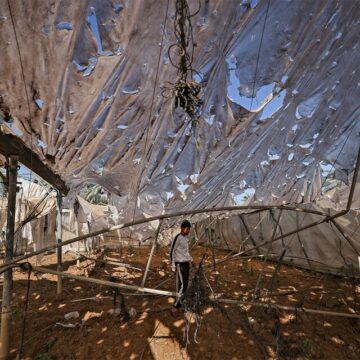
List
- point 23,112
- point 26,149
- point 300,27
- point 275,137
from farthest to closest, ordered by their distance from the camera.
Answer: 1. point 275,137
2. point 26,149
3. point 23,112
4. point 300,27

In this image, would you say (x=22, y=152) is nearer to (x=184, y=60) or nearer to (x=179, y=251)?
(x=184, y=60)

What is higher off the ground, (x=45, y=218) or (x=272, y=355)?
(x=45, y=218)

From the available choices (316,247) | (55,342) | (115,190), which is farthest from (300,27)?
(316,247)

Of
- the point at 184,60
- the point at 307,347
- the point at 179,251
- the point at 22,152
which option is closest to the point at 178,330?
the point at 179,251

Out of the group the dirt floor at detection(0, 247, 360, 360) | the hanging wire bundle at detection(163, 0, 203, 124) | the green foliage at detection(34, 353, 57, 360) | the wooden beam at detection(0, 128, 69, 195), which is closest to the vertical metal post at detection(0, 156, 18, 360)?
the wooden beam at detection(0, 128, 69, 195)

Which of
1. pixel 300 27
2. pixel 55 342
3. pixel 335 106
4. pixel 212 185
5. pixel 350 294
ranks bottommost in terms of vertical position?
pixel 350 294

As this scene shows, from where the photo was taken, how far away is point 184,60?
6.22ft

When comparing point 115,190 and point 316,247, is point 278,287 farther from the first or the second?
point 115,190

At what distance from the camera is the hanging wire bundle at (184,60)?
1.63 metres

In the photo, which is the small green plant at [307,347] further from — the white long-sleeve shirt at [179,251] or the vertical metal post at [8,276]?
the vertical metal post at [8,276]

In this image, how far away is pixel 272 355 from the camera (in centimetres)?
365

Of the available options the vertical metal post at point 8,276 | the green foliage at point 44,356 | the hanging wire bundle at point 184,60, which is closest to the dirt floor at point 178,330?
the green foliage at point 44,356

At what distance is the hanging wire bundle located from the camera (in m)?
1.63

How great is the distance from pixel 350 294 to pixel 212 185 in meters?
4.38
